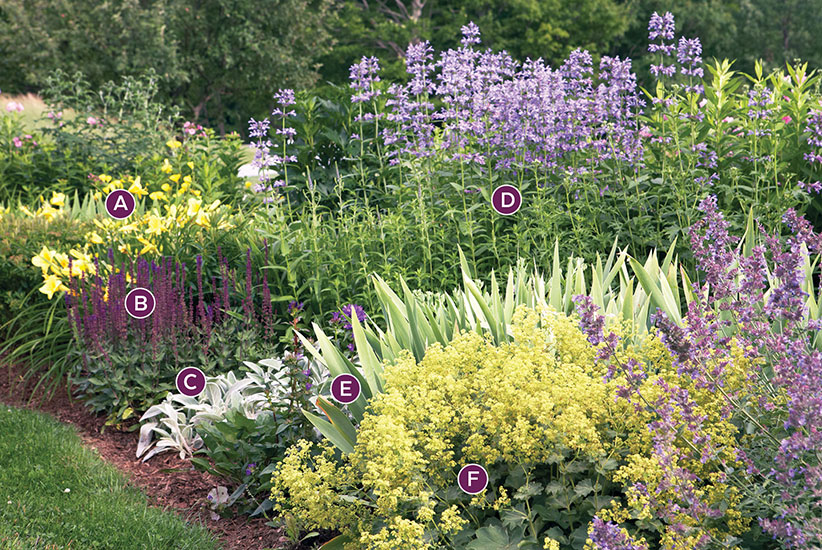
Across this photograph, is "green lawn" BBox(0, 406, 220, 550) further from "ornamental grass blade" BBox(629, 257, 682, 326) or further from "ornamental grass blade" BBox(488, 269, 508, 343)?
"ornamental grass blade" BBox(629, 257, 682, 326)

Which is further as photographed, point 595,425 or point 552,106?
point 552,106

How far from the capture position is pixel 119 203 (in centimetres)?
668

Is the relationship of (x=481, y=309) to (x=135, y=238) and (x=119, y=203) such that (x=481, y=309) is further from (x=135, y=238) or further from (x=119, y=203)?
(x=119, y=203)

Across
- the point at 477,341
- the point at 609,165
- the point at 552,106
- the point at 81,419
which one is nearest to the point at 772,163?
the point at 609,165

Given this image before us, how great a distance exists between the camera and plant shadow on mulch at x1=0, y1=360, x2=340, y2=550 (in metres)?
3.74

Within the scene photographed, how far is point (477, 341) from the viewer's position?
10.2 feet

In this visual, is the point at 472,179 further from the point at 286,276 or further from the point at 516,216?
the point at 286,276

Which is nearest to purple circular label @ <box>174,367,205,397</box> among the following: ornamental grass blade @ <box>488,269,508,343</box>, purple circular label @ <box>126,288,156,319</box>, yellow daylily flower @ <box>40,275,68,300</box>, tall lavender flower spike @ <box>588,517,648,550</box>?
purple circular label @ <box>126,288,156,319</box>

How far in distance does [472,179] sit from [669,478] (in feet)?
13.0

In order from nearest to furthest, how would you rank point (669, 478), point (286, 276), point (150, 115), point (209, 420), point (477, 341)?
point (669, 478)
point (477, 341)
point (209, 420)
point (286, 276)
point (150, 115)

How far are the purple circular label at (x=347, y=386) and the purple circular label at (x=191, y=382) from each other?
141 cm

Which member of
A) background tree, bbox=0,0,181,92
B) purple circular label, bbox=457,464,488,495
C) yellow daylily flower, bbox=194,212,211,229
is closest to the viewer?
purple circular label, bbox=457,464,488,495

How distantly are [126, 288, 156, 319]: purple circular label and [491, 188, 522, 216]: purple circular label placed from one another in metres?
2.38

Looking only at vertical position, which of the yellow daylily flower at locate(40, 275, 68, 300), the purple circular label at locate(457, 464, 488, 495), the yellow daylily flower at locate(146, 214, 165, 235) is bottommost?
the purple circular label at locate(457, 464, 488, 495)
